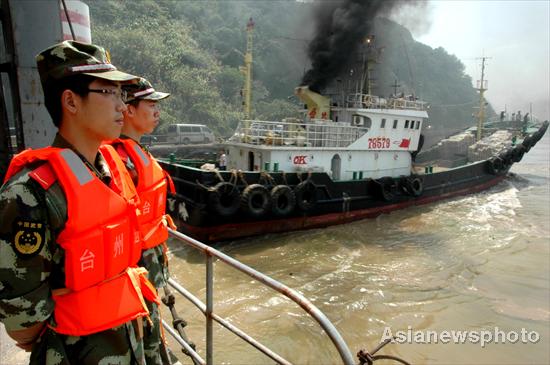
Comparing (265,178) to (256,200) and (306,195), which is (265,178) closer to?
(256,200)

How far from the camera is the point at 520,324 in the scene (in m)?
5.51

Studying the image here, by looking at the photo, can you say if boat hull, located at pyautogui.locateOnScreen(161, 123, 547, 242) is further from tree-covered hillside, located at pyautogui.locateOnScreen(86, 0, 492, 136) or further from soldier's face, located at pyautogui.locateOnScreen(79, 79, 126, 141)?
soldier's face, located at pyautogui.locateOnScreen(79, 79, 126, 141)

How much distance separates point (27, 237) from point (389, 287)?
626 centimetres

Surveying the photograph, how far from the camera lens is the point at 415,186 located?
11.7 metres

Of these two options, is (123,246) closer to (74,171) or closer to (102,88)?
(74,171)

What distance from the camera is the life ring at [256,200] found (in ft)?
26.7

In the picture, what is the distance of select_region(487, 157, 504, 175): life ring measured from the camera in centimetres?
1627

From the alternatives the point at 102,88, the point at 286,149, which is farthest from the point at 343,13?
the point at 102,88

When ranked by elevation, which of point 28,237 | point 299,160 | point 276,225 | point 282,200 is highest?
point 28,237

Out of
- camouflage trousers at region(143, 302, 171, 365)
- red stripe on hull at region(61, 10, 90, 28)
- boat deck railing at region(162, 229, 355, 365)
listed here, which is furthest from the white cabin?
camouflage trousers at region(143, 302, 171, 365)

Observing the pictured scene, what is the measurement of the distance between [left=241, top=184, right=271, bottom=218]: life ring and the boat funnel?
424cm

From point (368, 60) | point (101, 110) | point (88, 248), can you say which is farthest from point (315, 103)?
point (88, 248)

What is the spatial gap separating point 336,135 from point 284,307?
5.98 metres

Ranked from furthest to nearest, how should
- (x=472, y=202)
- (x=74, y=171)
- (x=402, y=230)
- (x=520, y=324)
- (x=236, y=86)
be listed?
(x=236, y=86)
(x=472, y=202)
(x=402, y=230)
(x=520, y=324)
(x=74, y=171)
